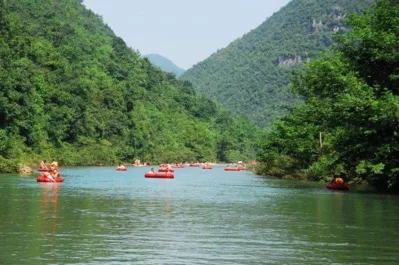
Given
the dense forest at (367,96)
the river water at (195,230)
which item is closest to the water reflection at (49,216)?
the river water at (195,230)

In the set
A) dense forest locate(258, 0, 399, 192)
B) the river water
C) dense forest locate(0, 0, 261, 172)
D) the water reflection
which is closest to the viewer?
the river water

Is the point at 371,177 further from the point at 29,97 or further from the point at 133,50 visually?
the point at 133,50

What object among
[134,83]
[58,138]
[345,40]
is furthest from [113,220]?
[134,83]

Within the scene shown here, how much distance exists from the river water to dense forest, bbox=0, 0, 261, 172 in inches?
1442

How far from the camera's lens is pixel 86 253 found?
18188 millimetres

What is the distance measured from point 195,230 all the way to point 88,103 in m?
90.8

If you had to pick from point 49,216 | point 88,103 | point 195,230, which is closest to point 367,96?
point 195,230

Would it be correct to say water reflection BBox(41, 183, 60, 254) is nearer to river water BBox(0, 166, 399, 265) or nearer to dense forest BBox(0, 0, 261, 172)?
river water BBox(0, 166, 399, 265)

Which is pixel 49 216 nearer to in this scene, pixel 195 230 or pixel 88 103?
pixel 195 230

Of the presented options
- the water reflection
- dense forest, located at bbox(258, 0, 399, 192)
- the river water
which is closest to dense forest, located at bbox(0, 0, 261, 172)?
the water reflection

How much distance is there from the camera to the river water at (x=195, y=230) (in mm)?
18016

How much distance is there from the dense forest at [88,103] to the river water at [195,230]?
3663 cm

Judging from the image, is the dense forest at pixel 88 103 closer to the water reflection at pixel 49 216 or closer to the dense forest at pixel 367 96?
the water reflection at pixel 49 216

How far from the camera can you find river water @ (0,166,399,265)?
1802cm
